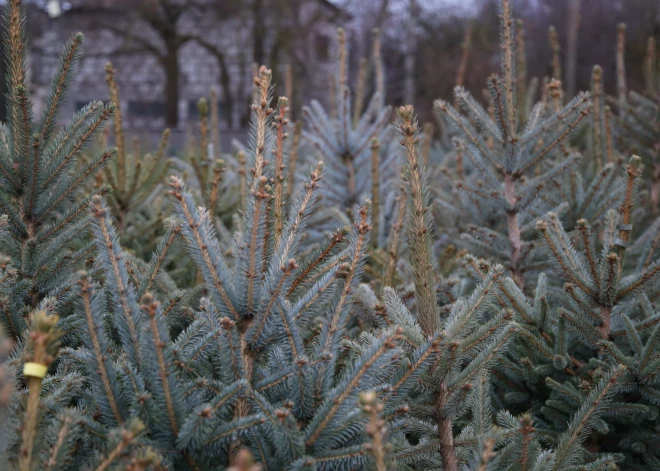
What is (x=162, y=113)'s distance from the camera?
102 feet

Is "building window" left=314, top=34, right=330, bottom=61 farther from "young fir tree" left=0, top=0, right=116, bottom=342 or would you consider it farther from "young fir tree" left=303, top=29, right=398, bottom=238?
"young fir tree" left=0, top=0, right=116, bottom=342

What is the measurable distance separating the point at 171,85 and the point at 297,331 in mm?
24665

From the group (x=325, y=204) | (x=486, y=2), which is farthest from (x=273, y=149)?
(x=486, y=2)

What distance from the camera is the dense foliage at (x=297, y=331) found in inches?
53.8

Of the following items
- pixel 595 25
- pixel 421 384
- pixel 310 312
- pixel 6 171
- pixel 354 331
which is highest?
pixel 595 25

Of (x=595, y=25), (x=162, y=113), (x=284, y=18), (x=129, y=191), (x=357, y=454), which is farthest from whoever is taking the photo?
(x=162, y=113)

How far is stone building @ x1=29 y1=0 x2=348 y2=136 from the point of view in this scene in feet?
71.0

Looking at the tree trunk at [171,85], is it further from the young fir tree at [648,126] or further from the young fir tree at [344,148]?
the young fir tree at [648,126]

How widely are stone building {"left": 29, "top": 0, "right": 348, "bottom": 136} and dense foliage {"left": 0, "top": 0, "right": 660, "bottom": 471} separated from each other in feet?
55.2

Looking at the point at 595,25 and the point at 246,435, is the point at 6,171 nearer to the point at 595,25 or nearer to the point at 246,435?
the point at 246,435

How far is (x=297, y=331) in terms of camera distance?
1.55 metres

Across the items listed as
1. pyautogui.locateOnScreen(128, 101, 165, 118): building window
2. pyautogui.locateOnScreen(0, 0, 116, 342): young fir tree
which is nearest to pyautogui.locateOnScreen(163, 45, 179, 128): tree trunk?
pyautogui.locateOnScreen(128, 101, 165, 118): building window

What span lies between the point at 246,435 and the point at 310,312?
1.23ft

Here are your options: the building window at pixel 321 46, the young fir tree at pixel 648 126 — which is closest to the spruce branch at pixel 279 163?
the young fir tree at pixel 648 126
